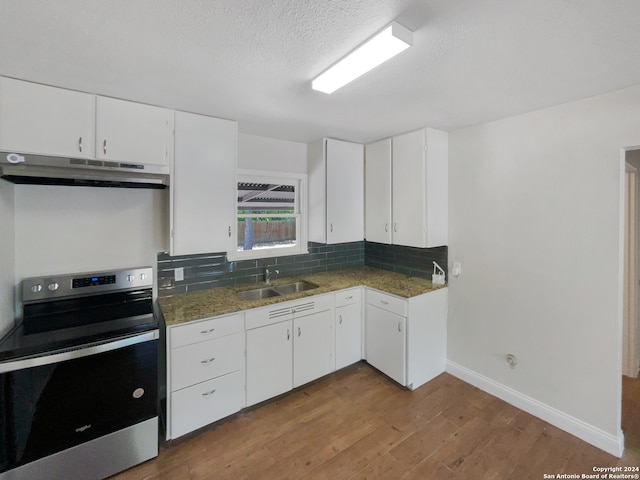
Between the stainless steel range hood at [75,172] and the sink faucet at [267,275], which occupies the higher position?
the stainless steel range hood at [75,172]

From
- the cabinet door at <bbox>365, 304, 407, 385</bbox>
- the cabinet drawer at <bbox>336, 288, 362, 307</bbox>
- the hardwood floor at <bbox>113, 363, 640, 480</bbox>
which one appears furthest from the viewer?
the cabinet drawer at <bbox>336, 288, 362, 307</bbox>

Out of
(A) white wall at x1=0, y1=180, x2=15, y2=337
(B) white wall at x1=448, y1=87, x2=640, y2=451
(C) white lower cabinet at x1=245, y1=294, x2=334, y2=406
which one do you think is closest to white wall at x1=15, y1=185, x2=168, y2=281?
(A) white wall at x1=0, y1=180, x2=15, y2=337

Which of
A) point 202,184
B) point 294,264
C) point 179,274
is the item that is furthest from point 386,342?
point 202,184

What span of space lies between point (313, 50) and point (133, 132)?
1.41m

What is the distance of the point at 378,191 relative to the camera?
10.3 ft

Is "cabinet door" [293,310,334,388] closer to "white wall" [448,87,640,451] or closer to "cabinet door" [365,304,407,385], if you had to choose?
"cabinet door" [365,304,407,385]

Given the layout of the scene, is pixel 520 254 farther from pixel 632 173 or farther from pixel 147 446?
pixel 147 446

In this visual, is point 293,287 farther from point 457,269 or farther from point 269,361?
point 457,269

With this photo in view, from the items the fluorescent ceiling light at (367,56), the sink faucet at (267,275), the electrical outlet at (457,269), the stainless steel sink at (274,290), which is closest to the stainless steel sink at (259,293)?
the stainless steel sink at (274,290)

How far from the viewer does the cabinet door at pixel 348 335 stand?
2.82m

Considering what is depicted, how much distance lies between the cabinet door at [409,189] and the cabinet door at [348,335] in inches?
34.1

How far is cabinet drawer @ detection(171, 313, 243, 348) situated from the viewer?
1.96m

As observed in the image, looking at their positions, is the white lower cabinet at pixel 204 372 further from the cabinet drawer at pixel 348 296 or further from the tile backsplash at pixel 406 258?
the tile backsplash at pixel 406 258

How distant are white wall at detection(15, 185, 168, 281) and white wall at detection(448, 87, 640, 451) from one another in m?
2.78
